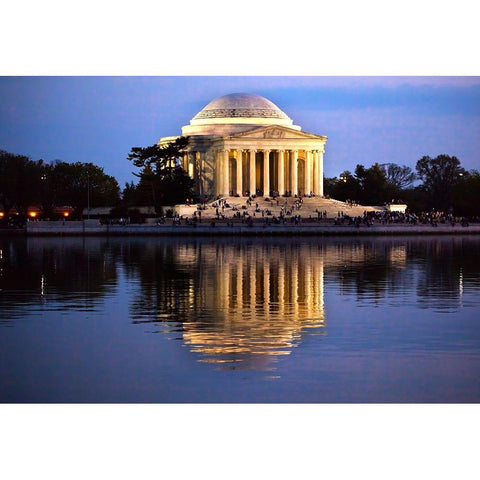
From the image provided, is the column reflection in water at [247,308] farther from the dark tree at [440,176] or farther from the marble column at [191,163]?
the dark tree at [440,176]

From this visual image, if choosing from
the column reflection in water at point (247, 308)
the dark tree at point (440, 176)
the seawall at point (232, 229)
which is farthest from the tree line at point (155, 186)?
the column reflection in water at point (247, 308)

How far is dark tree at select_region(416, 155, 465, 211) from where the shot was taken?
454ft

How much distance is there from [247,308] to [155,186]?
84284 millimetres

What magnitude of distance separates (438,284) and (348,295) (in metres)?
5.02

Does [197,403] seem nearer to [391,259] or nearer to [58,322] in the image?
[58,322]

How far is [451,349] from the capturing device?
69.4 feet

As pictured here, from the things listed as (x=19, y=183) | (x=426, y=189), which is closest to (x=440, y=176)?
(x=426, y=189)

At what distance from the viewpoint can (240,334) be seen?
2286 centimetres

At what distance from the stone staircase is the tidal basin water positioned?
6229 centimetres

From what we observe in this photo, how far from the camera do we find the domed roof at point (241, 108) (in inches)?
5143

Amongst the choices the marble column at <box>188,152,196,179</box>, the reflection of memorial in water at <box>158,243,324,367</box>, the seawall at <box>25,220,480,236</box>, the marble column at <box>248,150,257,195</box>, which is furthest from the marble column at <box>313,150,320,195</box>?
the reflection of memorial in water at <box>158,243,324,367</box>

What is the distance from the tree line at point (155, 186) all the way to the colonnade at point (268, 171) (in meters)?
4.38

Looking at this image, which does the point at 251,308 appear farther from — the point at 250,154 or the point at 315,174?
the point at 315,174

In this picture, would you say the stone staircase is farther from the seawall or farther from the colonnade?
the seawall
